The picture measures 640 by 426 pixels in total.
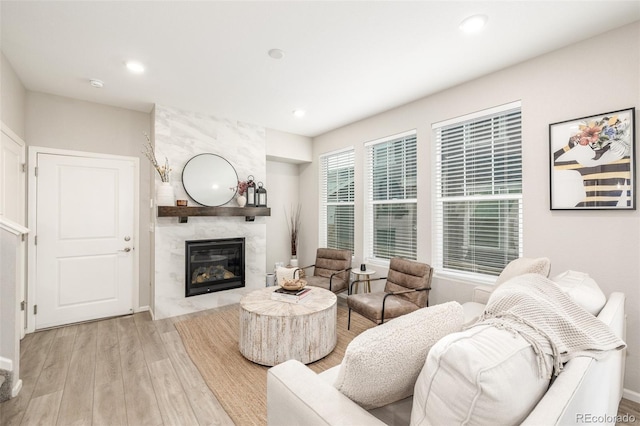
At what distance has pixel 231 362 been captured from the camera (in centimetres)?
263

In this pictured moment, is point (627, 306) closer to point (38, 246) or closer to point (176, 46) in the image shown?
point (176, 46)

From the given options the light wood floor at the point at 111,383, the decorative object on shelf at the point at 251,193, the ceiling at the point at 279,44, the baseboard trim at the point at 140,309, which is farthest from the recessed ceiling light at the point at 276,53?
the baseboard trim at the point at 140,309

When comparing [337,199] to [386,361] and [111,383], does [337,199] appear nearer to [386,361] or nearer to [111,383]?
[111,383]

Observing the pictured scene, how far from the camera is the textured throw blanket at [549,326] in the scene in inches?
38.8

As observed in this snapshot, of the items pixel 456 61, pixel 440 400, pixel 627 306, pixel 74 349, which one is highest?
pixel 456 61

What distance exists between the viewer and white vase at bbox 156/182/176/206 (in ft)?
11.7

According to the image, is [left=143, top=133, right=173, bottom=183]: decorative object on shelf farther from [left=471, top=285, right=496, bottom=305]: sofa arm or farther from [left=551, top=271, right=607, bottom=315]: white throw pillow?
[left=551, top=271, right=607, bottom=315]: white throw pillow

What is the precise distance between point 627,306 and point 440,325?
202cm

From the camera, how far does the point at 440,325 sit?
117cm

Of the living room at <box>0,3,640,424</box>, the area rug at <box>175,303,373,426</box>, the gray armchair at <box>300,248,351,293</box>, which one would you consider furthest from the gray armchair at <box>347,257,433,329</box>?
the gray armchair at <box>300,248,351,293</box>

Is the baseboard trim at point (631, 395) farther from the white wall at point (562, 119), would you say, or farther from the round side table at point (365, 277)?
the round side table at point (365, 277)

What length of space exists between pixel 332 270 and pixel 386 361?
3.26 meters

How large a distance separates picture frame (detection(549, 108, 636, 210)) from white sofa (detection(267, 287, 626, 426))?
4.18 feet

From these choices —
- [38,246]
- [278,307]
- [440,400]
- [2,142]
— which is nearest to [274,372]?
[440,400]
